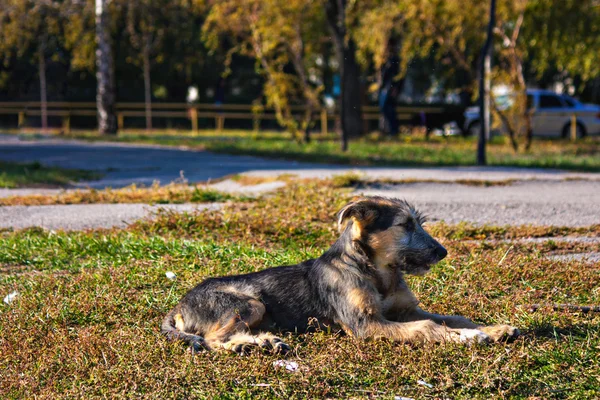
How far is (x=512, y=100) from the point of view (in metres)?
20.9

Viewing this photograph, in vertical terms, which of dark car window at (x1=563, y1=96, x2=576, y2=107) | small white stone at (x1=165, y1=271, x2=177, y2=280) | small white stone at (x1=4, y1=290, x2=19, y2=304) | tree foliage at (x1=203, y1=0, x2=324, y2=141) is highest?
tree foliage at (x1=203, y1=0, x2=324, y2=141)

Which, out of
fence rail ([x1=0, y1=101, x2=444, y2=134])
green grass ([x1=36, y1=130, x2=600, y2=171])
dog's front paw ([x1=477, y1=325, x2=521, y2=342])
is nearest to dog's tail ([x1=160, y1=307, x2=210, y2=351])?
dog's front paw ([x1=477, y1=325, x2=521, y2=342])

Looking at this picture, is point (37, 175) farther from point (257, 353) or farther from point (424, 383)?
point (424, 383)

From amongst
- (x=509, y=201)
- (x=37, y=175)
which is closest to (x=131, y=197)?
(x=37, y=175)

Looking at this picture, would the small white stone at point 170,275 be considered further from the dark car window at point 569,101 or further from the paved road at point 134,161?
the dark car window at point 569,101

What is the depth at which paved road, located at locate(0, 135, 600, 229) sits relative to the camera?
8.87 meters

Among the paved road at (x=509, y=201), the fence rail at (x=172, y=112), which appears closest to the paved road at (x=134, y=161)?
the paved road at (x=509, y=201)

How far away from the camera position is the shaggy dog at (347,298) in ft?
15.0

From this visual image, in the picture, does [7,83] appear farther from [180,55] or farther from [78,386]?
[78,386]

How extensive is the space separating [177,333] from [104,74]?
25546mm

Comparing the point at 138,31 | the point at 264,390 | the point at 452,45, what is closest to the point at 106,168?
the point at 452,45

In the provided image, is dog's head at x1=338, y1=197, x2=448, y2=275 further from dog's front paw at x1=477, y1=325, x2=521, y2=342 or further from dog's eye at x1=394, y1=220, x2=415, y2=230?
dog's front paw at x1=477, y1=325, x2=521, y2=342

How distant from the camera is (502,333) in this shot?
4488 millimetres

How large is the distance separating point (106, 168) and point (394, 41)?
13162mm
